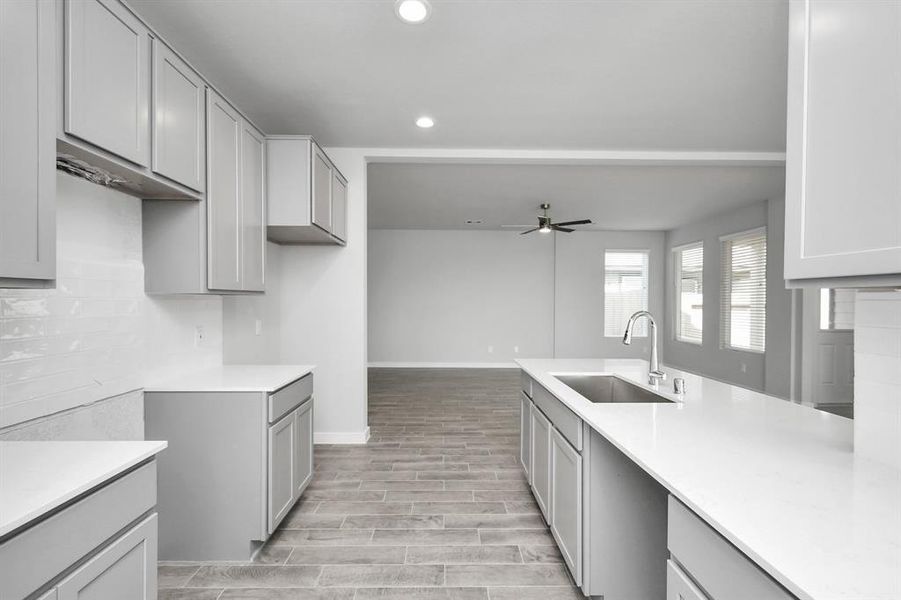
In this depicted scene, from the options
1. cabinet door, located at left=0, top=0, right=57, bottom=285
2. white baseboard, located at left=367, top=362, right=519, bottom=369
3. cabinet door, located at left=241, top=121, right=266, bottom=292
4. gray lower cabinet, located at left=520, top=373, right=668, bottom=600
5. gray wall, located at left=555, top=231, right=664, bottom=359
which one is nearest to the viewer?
cabinet door, located at left=0, top=0, right=57, bottom=285

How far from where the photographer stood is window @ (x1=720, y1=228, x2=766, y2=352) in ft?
19.7

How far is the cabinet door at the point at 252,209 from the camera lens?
100 inches

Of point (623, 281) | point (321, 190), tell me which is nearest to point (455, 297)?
point (623, 281)

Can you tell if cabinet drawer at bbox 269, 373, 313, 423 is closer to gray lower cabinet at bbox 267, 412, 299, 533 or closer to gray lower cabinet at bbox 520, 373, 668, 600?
gray lower cabinet at bbox 267, 412, 299, 533

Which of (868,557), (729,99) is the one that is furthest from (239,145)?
(729,99)

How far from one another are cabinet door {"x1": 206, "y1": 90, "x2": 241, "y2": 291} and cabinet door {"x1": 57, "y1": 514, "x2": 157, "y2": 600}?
1.28 meters

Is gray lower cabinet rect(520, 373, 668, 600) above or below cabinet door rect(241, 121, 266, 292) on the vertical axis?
below

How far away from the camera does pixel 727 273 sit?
668 centimetres

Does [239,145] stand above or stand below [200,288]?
above

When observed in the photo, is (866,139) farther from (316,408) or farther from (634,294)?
(634,294)

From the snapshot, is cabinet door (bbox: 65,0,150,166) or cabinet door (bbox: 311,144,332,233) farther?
cabinet door (bbox: 311,144,332,233)

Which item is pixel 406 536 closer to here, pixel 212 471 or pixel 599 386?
pixel 212 471

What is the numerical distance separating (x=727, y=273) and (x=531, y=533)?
6114 mm

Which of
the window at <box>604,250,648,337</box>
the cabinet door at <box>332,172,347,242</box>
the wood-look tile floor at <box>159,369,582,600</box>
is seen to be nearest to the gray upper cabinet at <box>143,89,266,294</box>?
the cabinet door at <box>332,172,347,242</box>
